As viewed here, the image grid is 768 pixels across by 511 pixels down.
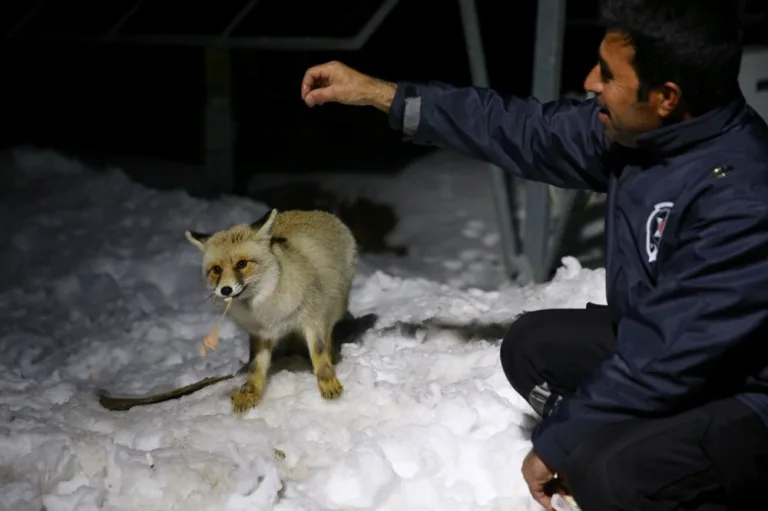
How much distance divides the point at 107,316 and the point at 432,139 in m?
2.68

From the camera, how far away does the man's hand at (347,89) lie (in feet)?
10.7

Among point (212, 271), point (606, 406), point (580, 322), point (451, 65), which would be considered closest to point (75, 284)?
point (212, 271)

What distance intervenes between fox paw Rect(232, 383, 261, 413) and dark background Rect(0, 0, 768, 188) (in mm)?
3691

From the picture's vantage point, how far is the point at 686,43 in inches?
86.1

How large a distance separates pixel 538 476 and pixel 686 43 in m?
1.24

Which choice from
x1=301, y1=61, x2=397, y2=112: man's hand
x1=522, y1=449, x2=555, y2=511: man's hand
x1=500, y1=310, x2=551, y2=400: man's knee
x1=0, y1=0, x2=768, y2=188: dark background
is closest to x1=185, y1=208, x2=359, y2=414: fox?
x1=301, y1=61, x2=397, y2=112: man's hand

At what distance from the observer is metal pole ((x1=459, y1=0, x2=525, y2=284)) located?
17.1ft

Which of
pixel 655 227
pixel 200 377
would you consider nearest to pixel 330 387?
pixel 200 377

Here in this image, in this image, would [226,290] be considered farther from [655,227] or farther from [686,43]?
[686,43]

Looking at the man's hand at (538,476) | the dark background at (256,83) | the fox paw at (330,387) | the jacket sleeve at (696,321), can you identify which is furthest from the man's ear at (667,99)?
the dark background at (256,83)

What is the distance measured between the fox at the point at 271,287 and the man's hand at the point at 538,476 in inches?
47.3

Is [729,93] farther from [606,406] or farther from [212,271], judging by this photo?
[212,271]

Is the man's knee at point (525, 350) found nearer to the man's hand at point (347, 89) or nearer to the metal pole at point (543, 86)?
the man's hand at point (347, 89)

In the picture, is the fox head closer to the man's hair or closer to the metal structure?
the man's hair
